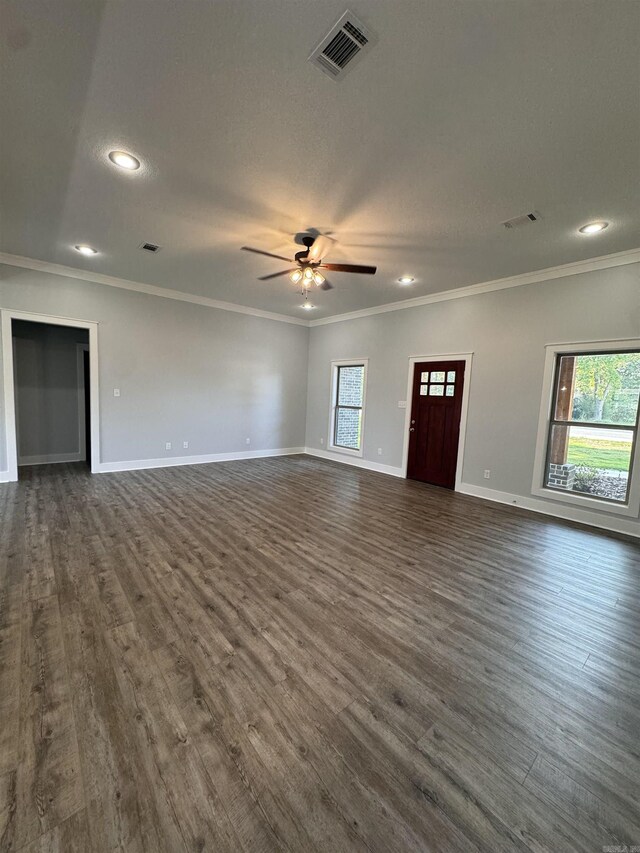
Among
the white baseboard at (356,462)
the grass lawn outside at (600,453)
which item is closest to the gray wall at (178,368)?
the white baseboard at (356,462)

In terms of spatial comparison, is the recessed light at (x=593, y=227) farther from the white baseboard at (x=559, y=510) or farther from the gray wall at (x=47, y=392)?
the gray wall at (x=47, y=392)

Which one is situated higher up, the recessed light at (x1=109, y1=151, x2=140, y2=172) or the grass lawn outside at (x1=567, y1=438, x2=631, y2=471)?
the recessed light at (x1=109, y1=151, x2=140, y2=172)

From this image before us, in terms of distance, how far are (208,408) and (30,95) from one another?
4.83 m

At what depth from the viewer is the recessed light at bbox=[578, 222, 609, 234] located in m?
3.12

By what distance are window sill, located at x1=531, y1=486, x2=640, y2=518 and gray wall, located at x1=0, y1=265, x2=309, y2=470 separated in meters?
5.15

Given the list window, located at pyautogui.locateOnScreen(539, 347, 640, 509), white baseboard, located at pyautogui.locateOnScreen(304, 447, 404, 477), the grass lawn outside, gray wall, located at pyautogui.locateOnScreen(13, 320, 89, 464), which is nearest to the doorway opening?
gray wall, located at pyautogui.locateOnScreen(13, 320, 89, 464)

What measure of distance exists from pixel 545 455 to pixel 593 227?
2.61 metres

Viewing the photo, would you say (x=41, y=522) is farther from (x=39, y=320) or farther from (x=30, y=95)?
(x=30, y=95)

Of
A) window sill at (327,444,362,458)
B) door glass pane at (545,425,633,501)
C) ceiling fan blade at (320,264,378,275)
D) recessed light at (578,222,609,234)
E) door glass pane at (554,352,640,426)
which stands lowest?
window sill at (327,444,362,458)

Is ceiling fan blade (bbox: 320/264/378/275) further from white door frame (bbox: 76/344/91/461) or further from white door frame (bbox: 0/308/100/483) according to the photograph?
white door frame (bbox: 76/344/91/461)

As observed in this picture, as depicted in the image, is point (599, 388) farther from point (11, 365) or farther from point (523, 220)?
point (11, 365)

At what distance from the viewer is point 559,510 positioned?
13.9 feet

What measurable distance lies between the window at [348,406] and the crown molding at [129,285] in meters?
1.83

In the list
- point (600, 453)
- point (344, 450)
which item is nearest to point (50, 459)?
point (344, 450)
